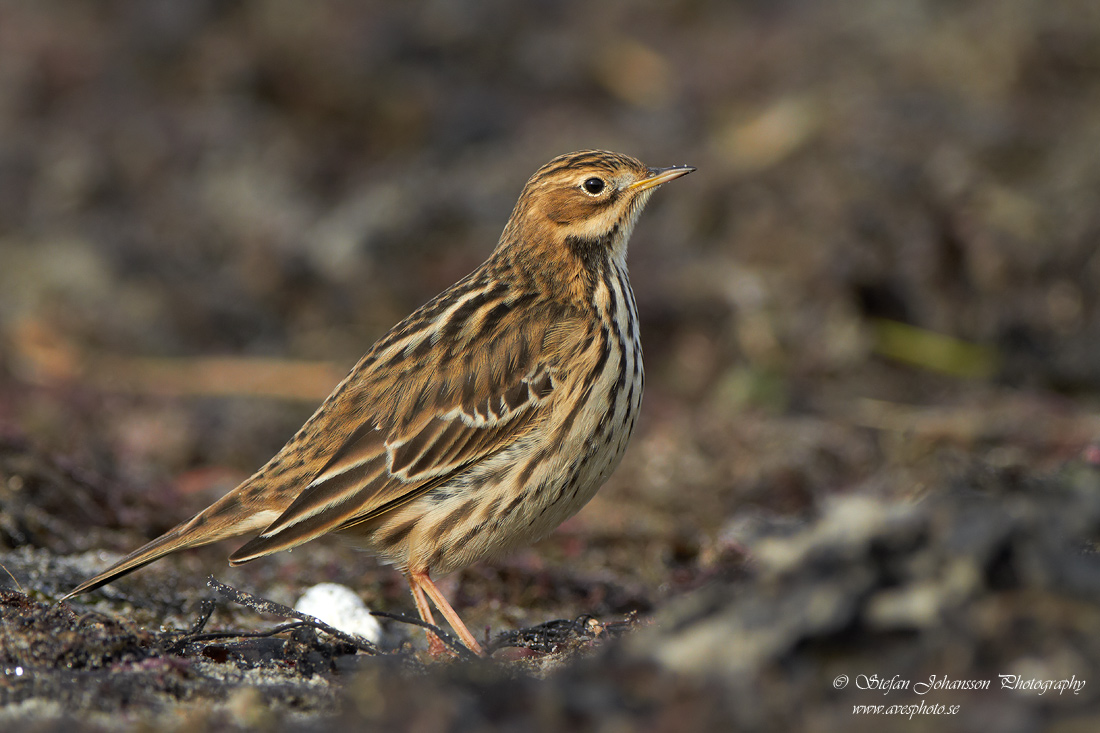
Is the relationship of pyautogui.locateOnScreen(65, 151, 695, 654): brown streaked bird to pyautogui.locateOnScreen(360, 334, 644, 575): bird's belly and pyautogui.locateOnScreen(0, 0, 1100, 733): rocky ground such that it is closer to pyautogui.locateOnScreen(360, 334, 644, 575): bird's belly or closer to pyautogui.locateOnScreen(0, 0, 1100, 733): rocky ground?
pyautogui.locateOnScreen(360, 334, 644, 575): bird's belly

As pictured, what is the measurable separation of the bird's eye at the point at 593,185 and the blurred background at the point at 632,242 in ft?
6.16

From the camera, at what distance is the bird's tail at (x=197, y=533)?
472cm

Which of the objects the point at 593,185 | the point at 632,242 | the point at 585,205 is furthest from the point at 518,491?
the point at 632,242

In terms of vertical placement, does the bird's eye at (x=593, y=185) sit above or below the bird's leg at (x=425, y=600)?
above

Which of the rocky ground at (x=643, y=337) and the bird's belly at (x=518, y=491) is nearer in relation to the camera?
the rocky ground at (x=643, y=337)

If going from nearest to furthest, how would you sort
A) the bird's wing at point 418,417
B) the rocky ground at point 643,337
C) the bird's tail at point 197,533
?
the rocky ground at point 643,337 < the bird's tail at point 197,533 < the bird's wing at point 418,417

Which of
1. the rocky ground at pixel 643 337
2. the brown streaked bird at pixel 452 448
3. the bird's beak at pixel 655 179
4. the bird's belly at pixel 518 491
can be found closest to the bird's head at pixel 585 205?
the bird's beak at pixel 655 179

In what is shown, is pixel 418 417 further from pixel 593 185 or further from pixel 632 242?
pixel 632 242

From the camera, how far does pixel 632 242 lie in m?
11.0

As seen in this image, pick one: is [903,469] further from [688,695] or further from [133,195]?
[133,195]

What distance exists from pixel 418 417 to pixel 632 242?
6138 mm

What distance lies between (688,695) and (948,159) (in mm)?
8448

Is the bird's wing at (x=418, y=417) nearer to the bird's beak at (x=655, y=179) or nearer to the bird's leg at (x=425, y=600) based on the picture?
the bird's leg at (x=425, y=600)

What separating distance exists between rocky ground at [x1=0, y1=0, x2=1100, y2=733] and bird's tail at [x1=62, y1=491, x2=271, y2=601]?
→ 20 cm
